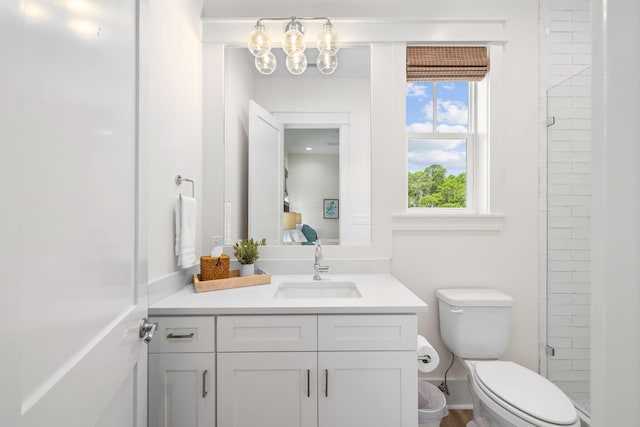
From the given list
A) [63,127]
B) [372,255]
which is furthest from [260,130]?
[63,127]

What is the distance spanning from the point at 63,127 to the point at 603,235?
80 centimetres

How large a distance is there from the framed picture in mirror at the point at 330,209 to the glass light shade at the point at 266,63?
2.65ft

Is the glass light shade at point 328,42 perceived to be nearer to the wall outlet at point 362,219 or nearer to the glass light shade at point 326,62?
the glass light shade at point 326,62

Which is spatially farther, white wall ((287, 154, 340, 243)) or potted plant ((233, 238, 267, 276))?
white wall ((287, 154, 340, 243))

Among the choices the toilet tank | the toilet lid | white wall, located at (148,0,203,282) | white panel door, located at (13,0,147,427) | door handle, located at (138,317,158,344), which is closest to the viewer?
white panel door, located at (13,0,147,427)

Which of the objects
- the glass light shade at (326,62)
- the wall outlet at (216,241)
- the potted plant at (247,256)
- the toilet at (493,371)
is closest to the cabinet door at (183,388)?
the potted plant at (247,256)

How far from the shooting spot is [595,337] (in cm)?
35

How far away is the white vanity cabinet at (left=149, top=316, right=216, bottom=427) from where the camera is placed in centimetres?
118

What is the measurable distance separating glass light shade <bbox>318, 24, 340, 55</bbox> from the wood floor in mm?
2137

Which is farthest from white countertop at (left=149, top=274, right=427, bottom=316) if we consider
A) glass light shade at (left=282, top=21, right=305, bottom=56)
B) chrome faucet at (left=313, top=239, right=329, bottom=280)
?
glass light shade at (left=282, top=21, right=305, bottom=56)

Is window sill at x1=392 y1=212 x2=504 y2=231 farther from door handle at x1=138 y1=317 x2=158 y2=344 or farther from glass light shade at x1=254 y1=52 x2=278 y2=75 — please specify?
door handle at x1=138 y1=317 x2=158 y2=344

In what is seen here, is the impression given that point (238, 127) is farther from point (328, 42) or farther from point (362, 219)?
point (362, 219)

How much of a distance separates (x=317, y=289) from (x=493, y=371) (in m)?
0.92

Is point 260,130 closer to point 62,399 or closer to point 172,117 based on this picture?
point 172,117
